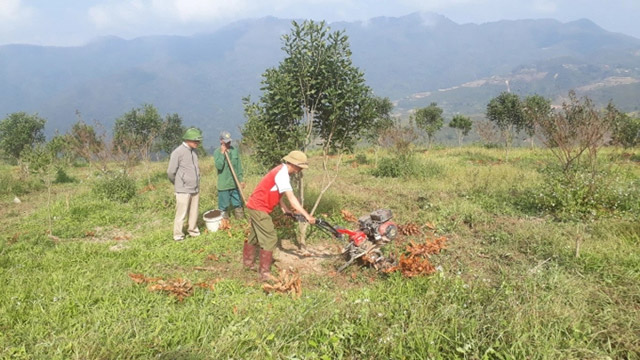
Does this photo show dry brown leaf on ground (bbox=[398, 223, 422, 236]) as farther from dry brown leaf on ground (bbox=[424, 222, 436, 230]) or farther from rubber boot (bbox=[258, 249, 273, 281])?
rubber boot (bbox=[258, 249, 273, 281])

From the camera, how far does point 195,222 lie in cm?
664

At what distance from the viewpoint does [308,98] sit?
589 cm

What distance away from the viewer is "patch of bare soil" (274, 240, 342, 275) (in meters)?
5.29

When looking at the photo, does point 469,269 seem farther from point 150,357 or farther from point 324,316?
point 150,357

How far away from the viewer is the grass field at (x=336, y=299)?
119 inches

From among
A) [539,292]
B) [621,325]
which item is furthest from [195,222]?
[621,325]

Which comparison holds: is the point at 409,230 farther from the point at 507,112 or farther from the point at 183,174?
the point at 507,112

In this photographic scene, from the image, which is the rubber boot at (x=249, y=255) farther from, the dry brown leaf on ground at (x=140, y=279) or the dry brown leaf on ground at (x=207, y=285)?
the dry brown leaf on ground at (x=140, y=279)

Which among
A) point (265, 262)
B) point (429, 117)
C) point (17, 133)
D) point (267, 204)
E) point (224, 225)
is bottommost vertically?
point (429, 117)

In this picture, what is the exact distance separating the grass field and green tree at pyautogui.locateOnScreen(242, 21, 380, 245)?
200 cm

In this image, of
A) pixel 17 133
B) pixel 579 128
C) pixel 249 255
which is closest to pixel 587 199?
pixel 579 128

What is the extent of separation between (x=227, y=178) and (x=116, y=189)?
532 cm

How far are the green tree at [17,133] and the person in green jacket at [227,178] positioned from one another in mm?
16561

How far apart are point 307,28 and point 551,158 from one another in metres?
15.3
